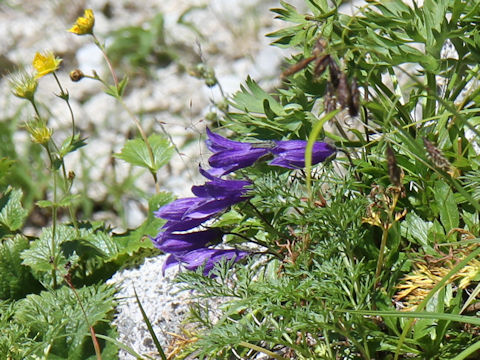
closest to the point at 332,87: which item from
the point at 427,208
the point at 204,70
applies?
the point at 427,208

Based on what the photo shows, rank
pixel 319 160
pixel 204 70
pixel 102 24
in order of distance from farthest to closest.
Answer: pixel 102 24, pixel 204 70, pixel 319 160

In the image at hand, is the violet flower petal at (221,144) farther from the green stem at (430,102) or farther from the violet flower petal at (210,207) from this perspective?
the green stem at (430,102)

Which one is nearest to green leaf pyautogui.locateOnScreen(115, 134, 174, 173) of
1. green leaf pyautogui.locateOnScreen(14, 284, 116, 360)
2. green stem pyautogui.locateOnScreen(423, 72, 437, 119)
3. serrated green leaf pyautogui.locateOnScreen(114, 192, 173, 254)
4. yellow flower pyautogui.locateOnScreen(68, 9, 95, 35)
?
serrated green leaf pyautogui.locateOnScreen(114, 192, 173, 254)

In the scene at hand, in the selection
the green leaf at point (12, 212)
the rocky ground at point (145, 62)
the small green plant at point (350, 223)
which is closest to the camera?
the small green plant at point (350, 223)

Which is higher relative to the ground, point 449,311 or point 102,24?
point 102,24

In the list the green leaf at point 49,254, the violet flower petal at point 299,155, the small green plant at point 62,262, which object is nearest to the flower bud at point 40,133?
the small green plant at point 62,262

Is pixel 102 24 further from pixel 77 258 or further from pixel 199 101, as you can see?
pixel 77 258
